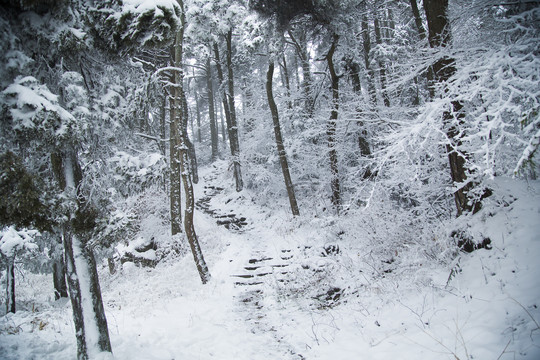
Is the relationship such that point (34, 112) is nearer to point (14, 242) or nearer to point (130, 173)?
point (130, 173)

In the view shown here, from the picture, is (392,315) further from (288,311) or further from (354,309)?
(288,311)

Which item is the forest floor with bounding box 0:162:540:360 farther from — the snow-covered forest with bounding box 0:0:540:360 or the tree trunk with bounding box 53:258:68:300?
the tree trunk with bounding box 53:258:68:300

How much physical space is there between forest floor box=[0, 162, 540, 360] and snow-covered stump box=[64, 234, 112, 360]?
0.44 m

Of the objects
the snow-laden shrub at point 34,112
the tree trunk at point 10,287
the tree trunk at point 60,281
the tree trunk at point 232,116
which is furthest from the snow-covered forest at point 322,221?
the tree trunk at point 232,116

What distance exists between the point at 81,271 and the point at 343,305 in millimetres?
5256

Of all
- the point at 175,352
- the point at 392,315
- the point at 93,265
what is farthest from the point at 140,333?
the point at 392,315

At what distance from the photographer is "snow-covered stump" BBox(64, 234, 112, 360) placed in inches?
181

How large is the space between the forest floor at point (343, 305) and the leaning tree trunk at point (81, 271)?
1.73 feet

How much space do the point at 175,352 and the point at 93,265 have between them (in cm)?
216

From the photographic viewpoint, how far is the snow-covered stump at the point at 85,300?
459cm

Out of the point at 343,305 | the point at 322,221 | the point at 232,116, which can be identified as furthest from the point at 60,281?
the point at 343,305

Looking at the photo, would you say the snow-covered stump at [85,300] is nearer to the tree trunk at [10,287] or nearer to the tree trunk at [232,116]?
the tree trunk at [10,287]

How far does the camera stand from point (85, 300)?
4.70m

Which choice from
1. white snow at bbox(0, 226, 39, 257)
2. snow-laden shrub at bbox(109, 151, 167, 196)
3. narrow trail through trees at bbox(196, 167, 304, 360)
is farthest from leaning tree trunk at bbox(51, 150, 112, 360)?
white snow at bbox(0, 226, 39, 257)
